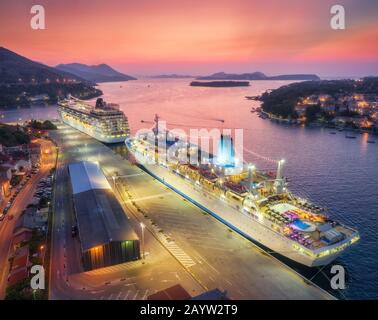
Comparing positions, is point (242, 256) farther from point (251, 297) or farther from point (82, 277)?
point (82, 277)

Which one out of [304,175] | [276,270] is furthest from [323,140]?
[276,270]

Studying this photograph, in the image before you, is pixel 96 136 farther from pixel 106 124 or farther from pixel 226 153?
pixel 226 153

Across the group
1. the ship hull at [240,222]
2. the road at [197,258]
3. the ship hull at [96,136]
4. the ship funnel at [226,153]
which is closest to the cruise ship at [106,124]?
the ship hull at [96,136]

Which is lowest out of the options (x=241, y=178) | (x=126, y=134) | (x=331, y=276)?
(x=331, y=276)

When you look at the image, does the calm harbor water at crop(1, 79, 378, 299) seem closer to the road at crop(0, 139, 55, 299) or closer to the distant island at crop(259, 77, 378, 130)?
the distant island at crop(259, 77, 378, 130)

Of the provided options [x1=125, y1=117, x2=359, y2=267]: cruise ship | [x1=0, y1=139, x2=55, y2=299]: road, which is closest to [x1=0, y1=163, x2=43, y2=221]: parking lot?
[x1=0, y1=139, x2=55, y2=299]: road
